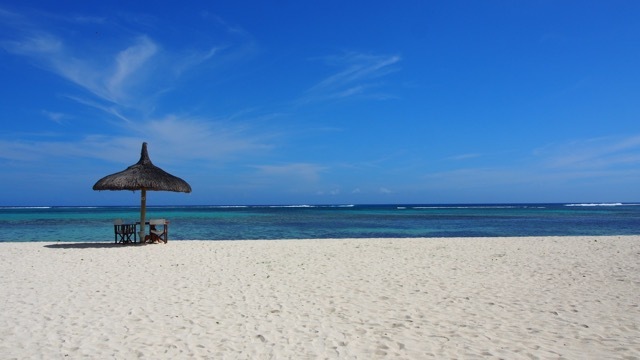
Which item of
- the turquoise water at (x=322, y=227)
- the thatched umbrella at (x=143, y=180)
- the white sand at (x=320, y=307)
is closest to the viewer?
the white sand at (x=320, y=307)

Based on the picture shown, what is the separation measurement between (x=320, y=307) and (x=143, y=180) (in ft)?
33.1

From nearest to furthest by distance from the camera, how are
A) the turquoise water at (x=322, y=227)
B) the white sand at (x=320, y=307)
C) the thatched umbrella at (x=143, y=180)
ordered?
the white sand at (x=320, y=307)
the thatched umbrella at (x=143, y=180)
the turquoise water at (x=322, y=227)

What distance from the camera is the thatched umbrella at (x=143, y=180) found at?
14133mm

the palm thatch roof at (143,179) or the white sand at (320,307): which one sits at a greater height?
the palm thatch roof at (143,179)

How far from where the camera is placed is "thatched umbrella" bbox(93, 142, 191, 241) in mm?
14133

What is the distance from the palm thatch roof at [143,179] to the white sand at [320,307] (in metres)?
3.15

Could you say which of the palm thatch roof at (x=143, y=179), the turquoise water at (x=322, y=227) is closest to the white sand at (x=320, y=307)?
the palm thatch roof at (x=143, y=179)

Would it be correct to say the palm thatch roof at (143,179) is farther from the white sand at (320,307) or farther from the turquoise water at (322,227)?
the turquoise water at (322,227)

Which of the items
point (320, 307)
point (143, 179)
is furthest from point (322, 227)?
point (320, 307)

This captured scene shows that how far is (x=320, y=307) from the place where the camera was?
6230mm

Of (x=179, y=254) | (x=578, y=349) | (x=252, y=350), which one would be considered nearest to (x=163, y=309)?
A: (x=252, y=350)

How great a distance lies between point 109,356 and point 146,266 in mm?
6056

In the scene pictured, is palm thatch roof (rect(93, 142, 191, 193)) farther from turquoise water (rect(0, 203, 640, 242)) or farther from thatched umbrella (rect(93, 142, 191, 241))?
turquoise water (rect(0, 203, 640, 242))

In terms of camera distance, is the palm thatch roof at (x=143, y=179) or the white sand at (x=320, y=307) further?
the palm thatch roof at (x=143, y=179)
